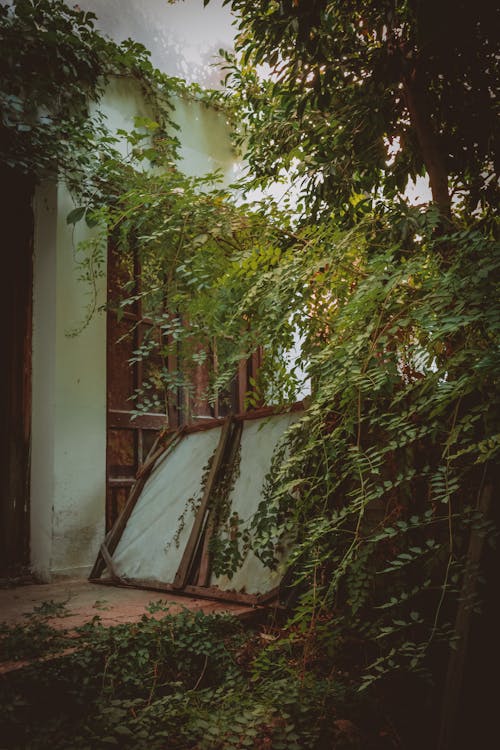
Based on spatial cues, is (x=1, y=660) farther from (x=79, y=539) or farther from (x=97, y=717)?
(x=79, y=539)

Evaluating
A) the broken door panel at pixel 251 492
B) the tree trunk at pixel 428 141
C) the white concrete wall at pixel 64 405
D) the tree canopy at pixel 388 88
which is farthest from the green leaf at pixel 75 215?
the tree trunk at pixel 428 141

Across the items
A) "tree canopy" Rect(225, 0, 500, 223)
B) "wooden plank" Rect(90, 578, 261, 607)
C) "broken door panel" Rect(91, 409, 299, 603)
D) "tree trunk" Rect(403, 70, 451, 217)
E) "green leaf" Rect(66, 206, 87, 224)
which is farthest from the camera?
"green leaf" Rect(66, 206, 87, 224)

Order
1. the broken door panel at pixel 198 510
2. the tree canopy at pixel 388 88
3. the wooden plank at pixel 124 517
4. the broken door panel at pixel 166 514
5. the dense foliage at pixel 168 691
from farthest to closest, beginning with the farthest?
the wooden plank at pixel 124 517 < the broken door panel at pixel 166 514 < the broken door panel at pixel 198 510 < the tree canopy at pixel 388 88 < the dense foliage at pixel 168 691

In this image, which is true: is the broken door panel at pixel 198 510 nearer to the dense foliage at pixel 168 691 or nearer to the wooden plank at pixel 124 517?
the wooden plank at pixel 124 517

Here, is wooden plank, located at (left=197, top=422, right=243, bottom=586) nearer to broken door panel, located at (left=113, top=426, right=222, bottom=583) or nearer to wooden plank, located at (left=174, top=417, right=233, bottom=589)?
wooden plank, located at (left=174, top=417, right=233, bottom=589)

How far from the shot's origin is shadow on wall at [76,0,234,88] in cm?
591

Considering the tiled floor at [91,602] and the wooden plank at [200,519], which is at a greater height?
the wooden plank at [200,519]

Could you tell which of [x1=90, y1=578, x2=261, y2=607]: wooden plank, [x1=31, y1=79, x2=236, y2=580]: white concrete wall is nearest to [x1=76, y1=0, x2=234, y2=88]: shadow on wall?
[x1=31, y1=79, x2=236, y2=580]: white concrete wall

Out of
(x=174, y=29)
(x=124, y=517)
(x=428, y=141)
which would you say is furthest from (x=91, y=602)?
(x=174, y=29)

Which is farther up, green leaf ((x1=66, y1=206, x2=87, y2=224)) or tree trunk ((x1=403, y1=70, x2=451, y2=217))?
green leaf ((x1=66, y1=206, x2=87, y2=224))

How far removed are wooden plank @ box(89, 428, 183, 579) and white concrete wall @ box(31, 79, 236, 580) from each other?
0.35m

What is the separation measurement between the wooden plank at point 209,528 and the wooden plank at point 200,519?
5 cm

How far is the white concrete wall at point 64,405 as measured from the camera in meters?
4.99

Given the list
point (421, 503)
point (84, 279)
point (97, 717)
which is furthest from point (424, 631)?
point (84, 279)
